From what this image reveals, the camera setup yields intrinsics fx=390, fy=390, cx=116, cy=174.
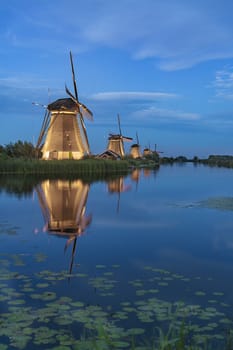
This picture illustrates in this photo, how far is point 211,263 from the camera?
223 inches

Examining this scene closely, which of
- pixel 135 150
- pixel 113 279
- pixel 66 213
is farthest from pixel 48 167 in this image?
pixel 135 150

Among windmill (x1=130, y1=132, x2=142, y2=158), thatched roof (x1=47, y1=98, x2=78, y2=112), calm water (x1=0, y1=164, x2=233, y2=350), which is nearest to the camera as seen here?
calm water (x1=0, y1=164, x2=233, y2=350)

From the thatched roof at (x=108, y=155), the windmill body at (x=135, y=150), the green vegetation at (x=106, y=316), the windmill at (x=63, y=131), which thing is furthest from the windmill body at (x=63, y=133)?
the windmill body at (x=135, y=150)

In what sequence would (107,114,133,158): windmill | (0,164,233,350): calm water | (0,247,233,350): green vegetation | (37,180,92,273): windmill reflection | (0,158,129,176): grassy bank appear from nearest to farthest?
1. (0,247,233,350): green vegetation
2. (0,164,233,350): calm water
3. (37,180,92,273): windmill reflection
4. (0,158,129,176): grassy bank
5. (107,114,133,158): windmill

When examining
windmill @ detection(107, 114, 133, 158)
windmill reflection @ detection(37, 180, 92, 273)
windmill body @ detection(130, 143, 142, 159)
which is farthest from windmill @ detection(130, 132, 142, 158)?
windmill reflection @ detection(37, 180, 92, 273)

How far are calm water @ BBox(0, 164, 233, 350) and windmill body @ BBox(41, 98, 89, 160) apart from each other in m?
20.1

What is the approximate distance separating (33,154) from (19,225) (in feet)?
86.7

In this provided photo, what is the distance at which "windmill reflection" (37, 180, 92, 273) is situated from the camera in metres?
7.90

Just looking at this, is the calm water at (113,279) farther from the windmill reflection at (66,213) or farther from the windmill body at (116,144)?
the windmill body at (116,144)

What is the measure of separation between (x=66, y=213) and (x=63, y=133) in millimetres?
20141

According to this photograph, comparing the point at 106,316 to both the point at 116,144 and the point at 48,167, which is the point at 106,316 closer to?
the point at 48,167

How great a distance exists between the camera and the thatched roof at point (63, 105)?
96.8ft

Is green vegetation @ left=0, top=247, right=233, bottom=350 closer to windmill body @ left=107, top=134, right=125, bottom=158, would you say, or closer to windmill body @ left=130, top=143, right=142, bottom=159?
windmill body @ left=107, top=134, right=125, bottom=158

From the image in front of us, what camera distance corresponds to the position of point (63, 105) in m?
29.5
